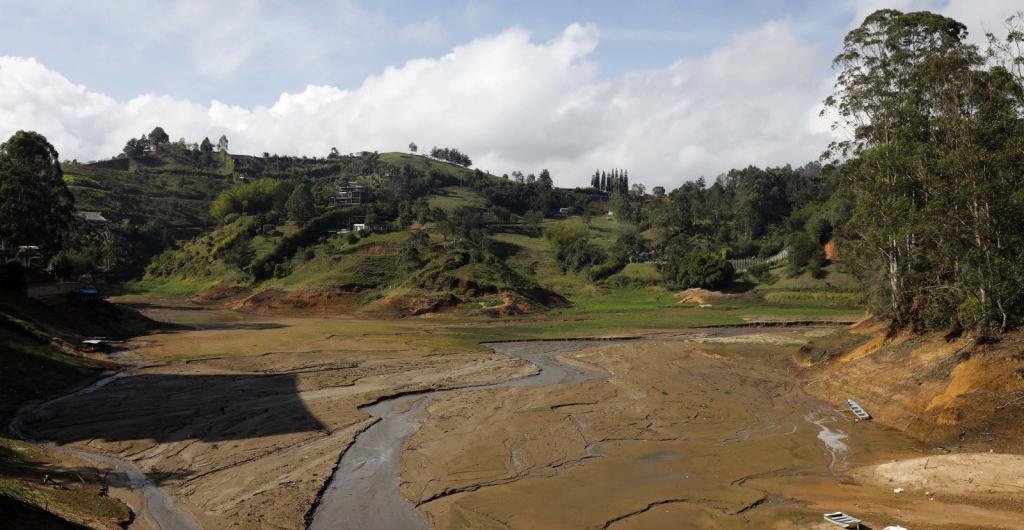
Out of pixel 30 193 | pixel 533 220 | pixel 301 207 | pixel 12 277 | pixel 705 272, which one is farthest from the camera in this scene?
pixel 533 220

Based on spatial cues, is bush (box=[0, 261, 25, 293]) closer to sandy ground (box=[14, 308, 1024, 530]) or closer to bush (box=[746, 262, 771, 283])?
sandy ground (box=[14, 308, 1024, 530])

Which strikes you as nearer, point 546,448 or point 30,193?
point 546,448

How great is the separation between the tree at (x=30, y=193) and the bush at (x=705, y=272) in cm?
8098

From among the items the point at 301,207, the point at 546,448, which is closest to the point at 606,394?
the point at 546,448

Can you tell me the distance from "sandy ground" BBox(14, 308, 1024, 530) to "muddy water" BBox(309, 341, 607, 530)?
0.46 m

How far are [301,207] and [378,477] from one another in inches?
4495

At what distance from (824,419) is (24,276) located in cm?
5957

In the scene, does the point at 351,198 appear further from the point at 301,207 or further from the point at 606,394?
the point at 606,394

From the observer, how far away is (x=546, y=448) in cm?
2433

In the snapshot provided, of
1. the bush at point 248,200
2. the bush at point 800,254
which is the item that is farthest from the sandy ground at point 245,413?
the bush at point 248,200

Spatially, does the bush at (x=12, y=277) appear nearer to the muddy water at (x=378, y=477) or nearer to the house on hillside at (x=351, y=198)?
the muddy water at (x=378, y=477)

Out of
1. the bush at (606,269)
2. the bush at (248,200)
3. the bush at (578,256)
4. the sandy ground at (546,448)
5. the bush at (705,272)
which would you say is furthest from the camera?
the bush at (248,200)

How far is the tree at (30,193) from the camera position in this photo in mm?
63781

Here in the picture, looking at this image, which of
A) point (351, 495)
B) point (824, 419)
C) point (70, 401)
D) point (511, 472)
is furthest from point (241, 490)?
point (824, 419)
